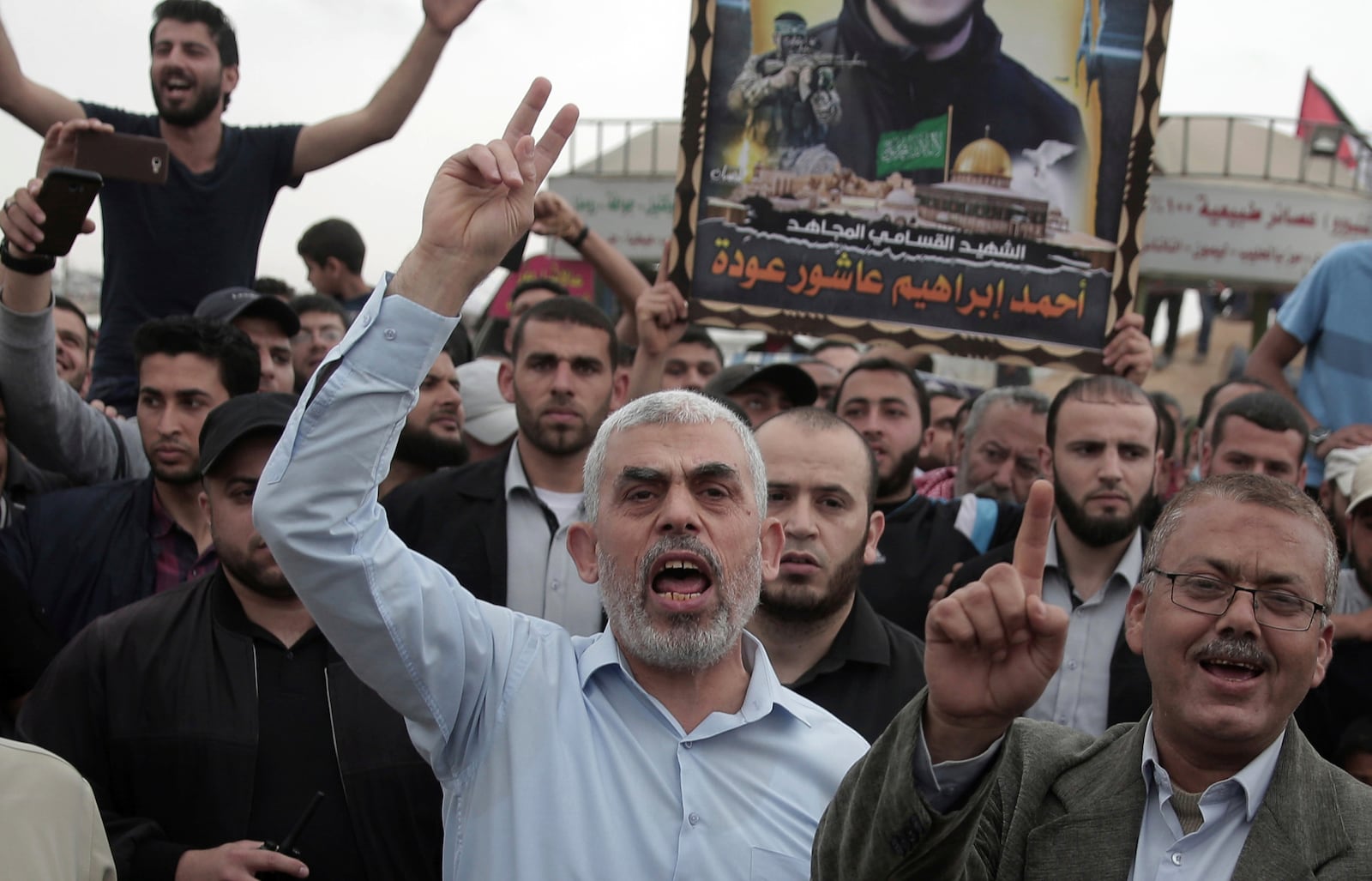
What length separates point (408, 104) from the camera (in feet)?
16.5

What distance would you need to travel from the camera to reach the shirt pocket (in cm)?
246

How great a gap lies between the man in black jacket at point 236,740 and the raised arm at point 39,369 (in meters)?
1.13

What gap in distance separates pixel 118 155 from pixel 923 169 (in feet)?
8.80

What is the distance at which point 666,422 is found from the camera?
108 inches

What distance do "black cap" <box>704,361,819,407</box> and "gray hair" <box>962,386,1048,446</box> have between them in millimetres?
781

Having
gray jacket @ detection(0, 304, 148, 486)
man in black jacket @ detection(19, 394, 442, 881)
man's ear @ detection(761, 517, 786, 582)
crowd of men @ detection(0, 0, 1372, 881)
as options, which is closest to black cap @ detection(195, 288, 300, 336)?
crowd of men @ detection(0, 0, 1372, 881)

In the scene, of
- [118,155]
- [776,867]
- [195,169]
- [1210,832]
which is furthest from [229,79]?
[1210,832]

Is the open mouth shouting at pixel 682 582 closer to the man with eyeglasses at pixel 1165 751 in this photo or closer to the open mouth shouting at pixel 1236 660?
the man with eyeglasses at pixel 1165 751

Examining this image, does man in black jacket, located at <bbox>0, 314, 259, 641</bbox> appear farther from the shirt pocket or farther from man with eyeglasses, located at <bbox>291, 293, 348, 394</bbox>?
the shirt pocket

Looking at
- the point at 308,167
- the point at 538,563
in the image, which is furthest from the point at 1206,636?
the point at 308,167

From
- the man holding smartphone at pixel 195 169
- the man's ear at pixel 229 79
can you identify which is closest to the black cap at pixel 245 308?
the man holding smartphone at pixel 195 169

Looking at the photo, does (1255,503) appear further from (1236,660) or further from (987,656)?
(987,656)

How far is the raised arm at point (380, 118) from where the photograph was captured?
4926mm

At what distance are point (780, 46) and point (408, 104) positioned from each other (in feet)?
4.34
